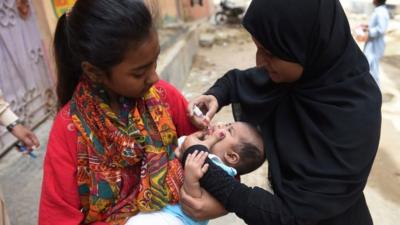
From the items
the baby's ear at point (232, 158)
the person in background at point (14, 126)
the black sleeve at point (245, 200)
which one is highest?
the black sleeve at point (245, 200)

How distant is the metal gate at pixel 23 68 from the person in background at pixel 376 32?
181 inches

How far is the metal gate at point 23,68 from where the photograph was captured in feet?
13.1

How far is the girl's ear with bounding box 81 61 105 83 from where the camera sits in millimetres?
1421

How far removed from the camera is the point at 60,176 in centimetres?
145

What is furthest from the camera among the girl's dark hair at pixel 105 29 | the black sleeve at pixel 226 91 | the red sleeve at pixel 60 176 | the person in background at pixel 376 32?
the person in background at pixel 376 32

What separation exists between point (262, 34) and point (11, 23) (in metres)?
3.47

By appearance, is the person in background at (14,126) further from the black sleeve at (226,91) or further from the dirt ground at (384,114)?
the dirt ground at (384,114)

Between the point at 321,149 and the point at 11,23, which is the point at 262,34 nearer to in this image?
the point at 321,149

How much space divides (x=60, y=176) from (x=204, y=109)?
2.64 ft

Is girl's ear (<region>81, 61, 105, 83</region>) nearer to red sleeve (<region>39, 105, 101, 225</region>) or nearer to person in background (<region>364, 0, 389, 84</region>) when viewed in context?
red sleeve (<region>39, 105, 101, 225</region>)

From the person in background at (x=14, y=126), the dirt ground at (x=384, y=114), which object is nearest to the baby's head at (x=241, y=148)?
the person in background at (x=14, y=126)

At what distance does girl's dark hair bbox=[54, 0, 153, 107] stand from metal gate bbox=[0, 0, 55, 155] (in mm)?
2964

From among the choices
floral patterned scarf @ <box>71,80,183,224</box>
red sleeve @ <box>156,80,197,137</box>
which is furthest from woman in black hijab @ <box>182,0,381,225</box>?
red sleeve @ <box>156,80,197,137</box>

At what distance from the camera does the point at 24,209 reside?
3.37m
